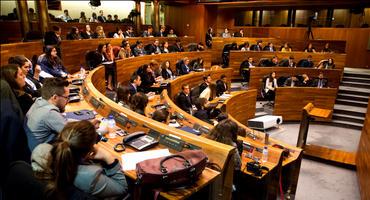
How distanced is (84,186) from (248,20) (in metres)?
15.7

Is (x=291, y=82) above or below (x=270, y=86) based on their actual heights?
above

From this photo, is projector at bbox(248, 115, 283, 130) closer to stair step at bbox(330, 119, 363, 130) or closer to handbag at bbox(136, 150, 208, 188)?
stair step at bbox(330, 119, 363, 130)

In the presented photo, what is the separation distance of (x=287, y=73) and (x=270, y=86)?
764mm

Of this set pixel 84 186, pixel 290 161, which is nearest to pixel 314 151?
pixel 290 161

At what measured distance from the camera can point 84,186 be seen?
4.86 feet

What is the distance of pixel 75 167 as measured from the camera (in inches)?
57.3

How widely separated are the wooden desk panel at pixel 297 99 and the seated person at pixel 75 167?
695 centimetres

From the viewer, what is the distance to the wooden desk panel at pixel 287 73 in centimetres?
846

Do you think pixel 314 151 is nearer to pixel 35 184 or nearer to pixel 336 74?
pixel 336 74

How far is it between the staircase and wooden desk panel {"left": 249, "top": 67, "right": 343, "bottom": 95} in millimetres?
663

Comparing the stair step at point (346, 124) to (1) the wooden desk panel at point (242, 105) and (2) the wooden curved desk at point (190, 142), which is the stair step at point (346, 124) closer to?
(1) the wooden desk panel at point (242, 105)

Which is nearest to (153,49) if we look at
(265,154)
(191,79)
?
(191,79)

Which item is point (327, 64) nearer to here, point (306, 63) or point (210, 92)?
point (306, 63)

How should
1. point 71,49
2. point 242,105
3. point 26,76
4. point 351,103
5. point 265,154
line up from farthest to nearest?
1. point 351,103
2. point 242,105
3. point 71,49
4. point 26,76
5. point 265,154
